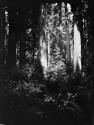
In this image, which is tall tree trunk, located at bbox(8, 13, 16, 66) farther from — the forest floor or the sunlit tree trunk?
the sunlit tree trunk

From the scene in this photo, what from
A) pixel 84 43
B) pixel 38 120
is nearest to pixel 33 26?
pixel 84 43

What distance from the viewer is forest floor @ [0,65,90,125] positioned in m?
7.66

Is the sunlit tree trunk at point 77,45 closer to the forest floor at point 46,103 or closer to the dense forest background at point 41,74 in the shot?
the dense forest background at point 41,74

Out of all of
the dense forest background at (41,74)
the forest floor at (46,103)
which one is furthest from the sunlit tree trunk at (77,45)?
the forest floor at (46,103)

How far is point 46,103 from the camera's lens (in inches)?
322

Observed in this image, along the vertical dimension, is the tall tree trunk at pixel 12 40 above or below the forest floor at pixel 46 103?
above

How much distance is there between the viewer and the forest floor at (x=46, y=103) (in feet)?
25.1

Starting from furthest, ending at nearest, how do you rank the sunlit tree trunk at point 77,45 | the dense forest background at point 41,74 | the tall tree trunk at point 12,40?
the sunlit tree trunk at point 77,45 < the tall tree trunk at point 12,40 < the dense forest background at point 41,74

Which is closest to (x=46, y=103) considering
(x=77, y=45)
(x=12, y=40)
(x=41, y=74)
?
(x=41, y=74)

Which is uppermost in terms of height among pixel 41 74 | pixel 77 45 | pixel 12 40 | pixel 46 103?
pixel 12 40

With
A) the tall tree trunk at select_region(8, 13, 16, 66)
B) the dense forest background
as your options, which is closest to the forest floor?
the dense forest background

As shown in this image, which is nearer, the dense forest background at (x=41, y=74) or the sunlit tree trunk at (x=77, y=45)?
the dense forest background at (x=41, y=74)

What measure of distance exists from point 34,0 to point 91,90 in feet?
26.5

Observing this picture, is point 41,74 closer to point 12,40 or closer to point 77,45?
point 12,40
